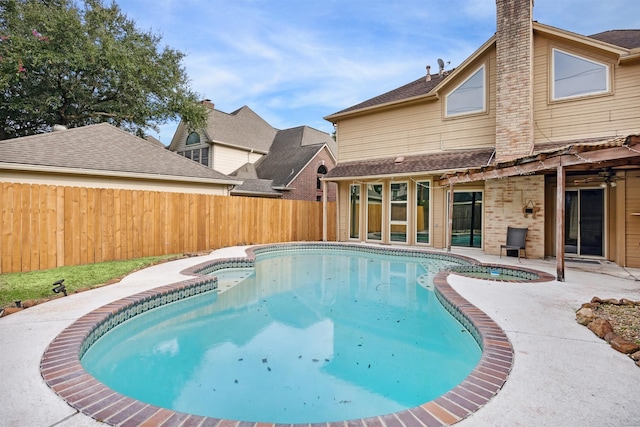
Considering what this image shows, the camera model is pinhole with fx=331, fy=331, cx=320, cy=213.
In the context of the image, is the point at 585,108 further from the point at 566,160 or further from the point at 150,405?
the point at 150,405

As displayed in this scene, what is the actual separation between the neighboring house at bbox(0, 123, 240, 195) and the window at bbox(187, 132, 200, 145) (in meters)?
9.40

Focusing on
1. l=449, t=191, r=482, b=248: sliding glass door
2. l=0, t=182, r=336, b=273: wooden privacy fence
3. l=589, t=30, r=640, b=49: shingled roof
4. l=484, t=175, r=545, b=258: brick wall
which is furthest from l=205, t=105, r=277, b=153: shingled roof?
l=589, t=30, r=640, b=49: shingled roof

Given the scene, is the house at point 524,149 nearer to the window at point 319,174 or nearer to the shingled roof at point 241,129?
the window at point 319,174

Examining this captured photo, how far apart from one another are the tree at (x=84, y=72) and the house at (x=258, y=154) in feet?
6.00

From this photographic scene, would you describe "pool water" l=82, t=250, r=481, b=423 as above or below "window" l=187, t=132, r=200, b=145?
below

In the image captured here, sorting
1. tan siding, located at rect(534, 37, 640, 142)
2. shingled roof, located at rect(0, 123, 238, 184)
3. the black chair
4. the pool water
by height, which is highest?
tan siding, located at rect(534, 37, 640, 142)

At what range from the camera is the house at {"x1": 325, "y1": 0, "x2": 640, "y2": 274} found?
861 cm

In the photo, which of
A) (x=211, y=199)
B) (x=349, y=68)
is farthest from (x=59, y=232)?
(x=349, y=68)

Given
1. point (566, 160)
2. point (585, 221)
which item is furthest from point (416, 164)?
point (566, 160)

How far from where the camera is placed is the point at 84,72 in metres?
16.1

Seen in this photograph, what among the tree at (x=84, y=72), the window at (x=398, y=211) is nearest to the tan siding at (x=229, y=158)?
the tree at (x=84, y=72)

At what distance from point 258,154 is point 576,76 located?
58.7ft

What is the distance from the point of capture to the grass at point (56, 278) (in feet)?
17.5

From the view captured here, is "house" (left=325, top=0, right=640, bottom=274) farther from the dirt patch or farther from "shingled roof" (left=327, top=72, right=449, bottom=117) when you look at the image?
the dirt patch
